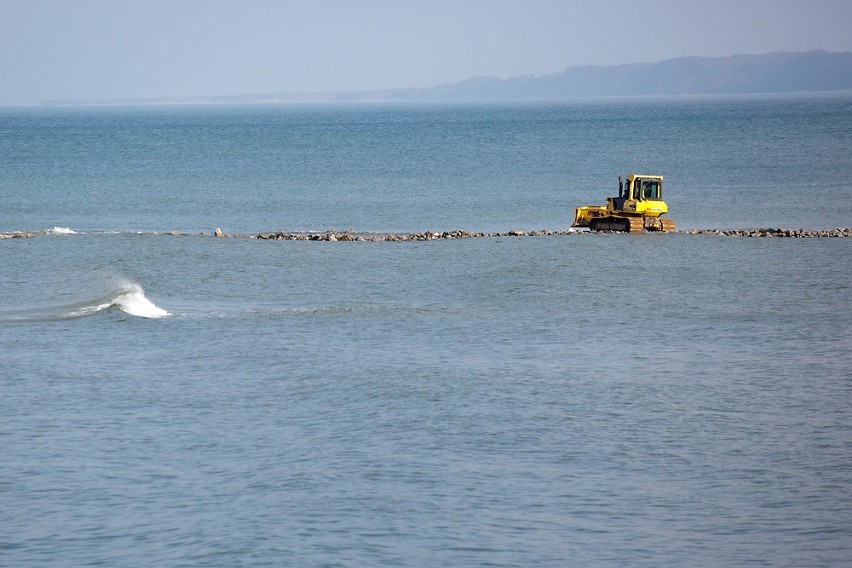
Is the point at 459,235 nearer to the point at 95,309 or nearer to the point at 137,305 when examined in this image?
the point at 137,305

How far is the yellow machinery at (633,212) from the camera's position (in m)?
45.8

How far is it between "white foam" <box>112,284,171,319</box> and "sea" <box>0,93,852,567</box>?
12cm

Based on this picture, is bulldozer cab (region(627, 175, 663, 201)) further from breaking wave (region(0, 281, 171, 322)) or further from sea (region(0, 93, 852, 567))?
breaking wave (region(0, 281, 171, 322))

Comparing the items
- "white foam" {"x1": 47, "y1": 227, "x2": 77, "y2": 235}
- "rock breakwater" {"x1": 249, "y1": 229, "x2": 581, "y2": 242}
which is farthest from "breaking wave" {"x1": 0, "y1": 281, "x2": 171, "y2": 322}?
"white foam" {"x1": 47, "y1": 227, "x2": 77, "y2": 235}

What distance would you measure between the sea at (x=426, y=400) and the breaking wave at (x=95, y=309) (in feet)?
0.47

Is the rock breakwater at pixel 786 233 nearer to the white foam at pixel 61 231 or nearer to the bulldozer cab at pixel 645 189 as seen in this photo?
the bulldozer cab at pixel 645 189

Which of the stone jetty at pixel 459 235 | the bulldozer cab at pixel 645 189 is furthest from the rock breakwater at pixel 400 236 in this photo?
the bulldozer cab at pixel 645 189

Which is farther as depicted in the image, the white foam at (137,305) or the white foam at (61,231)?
the white foam at (61,231)

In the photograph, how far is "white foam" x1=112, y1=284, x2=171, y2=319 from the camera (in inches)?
1142

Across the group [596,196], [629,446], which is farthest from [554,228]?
[629,446]

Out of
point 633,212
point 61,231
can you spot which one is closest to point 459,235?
point 633,212

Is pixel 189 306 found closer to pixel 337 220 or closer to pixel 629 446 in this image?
pixel 629 446

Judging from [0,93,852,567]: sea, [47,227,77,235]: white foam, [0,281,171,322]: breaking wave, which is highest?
[47,227,77,235]: white foam

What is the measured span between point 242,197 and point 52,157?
151 ft
